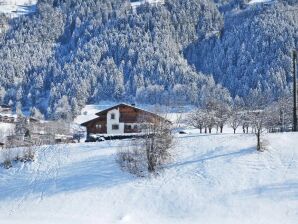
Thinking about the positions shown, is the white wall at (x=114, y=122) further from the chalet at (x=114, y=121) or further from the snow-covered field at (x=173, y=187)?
the snow-covered field at (x=173, y=187)

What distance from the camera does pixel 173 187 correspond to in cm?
3647

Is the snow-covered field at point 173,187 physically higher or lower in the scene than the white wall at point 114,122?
lower

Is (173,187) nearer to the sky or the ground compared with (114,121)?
nearer to the ground

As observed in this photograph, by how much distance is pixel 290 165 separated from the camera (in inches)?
1485

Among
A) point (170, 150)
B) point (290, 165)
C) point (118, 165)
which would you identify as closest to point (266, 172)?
point (290, 165)

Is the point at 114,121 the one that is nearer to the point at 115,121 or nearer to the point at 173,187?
the point at 115,121

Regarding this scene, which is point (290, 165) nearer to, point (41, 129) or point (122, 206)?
point (122, 206)

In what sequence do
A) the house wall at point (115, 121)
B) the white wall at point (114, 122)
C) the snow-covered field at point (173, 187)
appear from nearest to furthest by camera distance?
the snow-covered field at point (173, 187) → the house wall at point (115, 121) → the white wall at point (114, 122)

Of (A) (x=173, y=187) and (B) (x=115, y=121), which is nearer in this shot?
(A) (x=173, y=187)

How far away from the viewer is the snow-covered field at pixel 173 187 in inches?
1293

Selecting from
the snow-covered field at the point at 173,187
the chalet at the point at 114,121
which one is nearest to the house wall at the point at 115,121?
the chalet at the point at 114,121

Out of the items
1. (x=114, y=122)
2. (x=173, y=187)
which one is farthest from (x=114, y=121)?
(x=173, y=187)

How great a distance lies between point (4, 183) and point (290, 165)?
64.9 feet

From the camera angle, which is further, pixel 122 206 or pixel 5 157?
pixel 5 157
